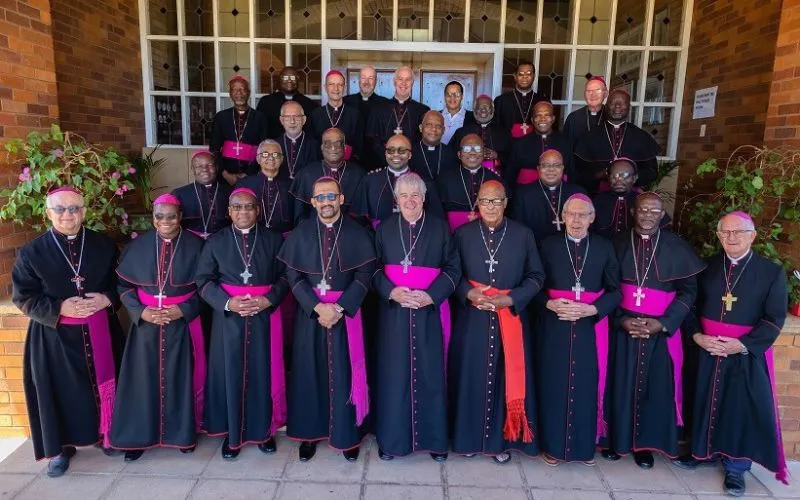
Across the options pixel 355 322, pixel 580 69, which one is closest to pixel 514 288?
pixel 355 322

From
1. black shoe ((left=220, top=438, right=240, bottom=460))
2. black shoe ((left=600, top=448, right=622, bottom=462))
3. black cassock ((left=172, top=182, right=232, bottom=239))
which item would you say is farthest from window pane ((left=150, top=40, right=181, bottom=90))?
black shoe ((left=600, top=448, right=622, bottom=462))

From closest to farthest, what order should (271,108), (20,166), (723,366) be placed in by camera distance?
(723,366)
(20,166)
(271,108)

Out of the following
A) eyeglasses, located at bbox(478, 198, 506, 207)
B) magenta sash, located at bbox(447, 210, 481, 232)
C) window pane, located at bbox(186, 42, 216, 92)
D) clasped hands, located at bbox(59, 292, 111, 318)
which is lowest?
clasped hands, located at bbox(59, 292, 111, 318)

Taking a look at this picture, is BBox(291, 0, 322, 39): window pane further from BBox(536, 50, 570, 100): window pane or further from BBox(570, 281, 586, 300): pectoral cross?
BBox(570, 281, 586, 300): pectoral cross

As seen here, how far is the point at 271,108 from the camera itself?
559 cm

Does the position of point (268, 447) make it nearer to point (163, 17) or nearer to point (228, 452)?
point (228, 452)

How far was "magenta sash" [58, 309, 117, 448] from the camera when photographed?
3.49 meters

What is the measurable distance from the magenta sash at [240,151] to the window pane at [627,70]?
13.6 ft

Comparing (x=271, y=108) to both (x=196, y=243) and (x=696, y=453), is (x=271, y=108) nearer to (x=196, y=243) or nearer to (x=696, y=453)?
(x=196, y=243)

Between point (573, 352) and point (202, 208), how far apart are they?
2.92 meters

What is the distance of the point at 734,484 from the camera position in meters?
3.37

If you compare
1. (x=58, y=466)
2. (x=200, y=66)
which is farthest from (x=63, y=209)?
(x=200, y=66)

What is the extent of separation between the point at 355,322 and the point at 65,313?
1.74 meters

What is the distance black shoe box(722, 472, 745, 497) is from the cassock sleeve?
416 centimetres
